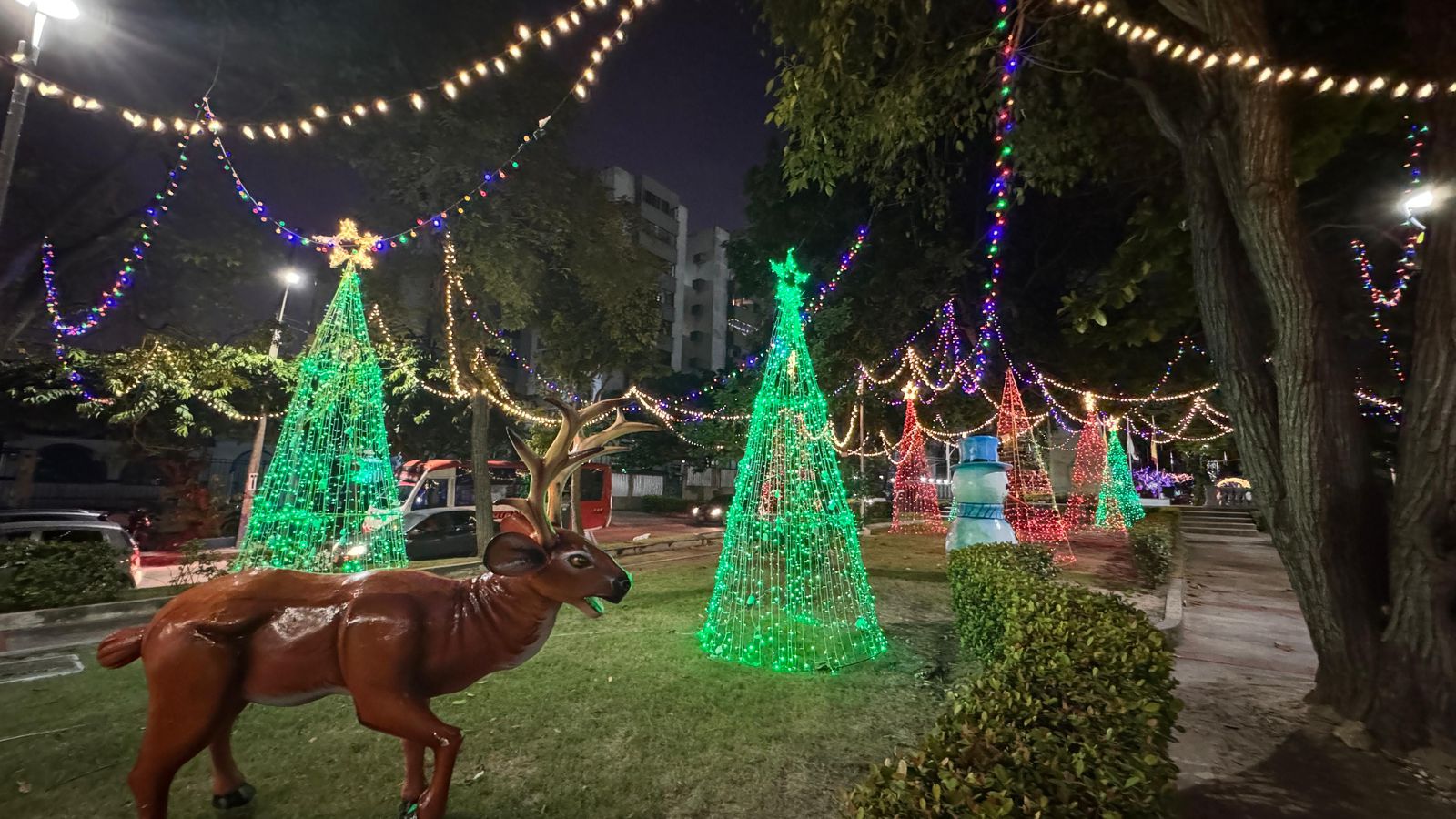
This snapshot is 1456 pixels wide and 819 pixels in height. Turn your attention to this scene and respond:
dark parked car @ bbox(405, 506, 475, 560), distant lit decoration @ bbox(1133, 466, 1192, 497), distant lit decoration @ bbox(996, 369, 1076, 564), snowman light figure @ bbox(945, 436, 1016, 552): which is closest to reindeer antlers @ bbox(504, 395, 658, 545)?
snowman light figure @ bbox(945, 436, 1016, 552)

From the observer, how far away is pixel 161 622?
273 cm

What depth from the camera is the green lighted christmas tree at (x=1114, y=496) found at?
19875 mm

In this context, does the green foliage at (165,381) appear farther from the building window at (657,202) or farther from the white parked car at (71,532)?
the building window at (657,202)

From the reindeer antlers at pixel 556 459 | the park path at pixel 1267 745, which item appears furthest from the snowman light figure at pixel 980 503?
the reindeer antlers at pixel 556 459

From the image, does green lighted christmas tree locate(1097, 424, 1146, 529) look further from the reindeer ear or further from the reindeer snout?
the reindeer ear

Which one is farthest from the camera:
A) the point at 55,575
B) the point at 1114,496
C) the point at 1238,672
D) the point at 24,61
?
the point at 1114,496

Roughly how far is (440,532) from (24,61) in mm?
10336

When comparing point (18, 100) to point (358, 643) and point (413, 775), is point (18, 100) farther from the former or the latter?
point (413, 775)

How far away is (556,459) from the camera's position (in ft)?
11.1

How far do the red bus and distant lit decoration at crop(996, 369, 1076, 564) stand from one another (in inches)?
413

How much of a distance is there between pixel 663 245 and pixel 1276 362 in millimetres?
46130

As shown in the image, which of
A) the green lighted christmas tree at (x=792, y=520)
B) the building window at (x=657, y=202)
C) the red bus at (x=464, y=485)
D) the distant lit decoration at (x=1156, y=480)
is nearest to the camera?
the green lighted christmas tree at (x=792, y=520)

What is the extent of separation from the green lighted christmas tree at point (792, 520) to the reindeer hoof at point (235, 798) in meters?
3.79

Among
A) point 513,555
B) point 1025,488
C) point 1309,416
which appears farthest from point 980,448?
point 513,555
